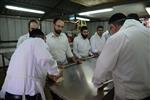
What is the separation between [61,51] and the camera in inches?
136

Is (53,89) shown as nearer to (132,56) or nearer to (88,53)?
(132,56)

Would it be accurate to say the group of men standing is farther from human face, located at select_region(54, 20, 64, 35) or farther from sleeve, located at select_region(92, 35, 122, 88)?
human face, located at select_region(54, 20, 64, 35)

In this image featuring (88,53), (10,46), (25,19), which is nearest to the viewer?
(88,53)

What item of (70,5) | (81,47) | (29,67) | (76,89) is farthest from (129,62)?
(70,5)

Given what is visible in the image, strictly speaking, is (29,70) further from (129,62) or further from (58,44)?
(58,44)

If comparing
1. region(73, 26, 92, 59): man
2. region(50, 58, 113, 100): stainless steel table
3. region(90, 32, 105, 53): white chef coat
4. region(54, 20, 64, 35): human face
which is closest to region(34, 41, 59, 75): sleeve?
region(50, 58, 113, 100): stainless steel table

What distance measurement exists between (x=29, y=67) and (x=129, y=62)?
101 cm

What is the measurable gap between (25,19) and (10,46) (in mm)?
2124

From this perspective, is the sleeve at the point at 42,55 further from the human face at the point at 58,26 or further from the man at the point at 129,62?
the human face at the point at 58,26

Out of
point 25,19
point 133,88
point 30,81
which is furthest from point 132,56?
point 25,19

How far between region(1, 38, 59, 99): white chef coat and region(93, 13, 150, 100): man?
2.21ft

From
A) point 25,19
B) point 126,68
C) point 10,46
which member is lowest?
point 10,46

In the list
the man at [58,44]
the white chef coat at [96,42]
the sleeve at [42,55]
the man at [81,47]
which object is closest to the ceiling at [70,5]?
the white chef coat at [96,42]

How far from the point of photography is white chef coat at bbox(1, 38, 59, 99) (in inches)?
72.9
